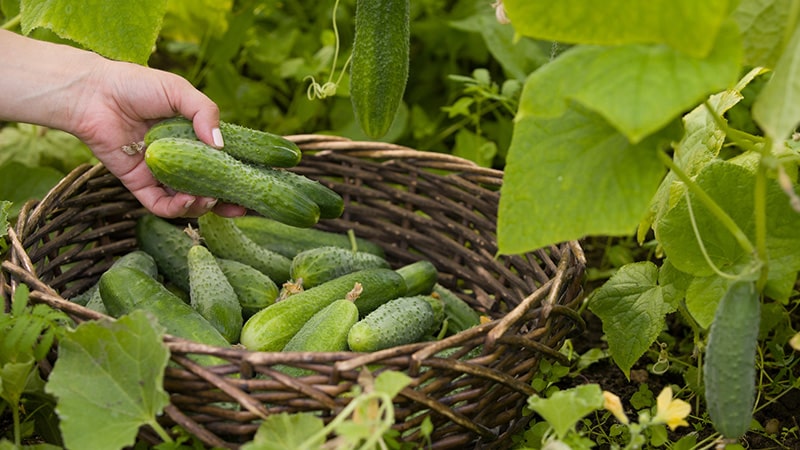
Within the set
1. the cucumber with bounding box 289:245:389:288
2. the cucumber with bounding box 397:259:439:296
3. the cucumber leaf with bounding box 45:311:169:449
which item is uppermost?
the cucumber leaf with bounding box 45:311:169:449

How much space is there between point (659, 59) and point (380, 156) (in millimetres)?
1151

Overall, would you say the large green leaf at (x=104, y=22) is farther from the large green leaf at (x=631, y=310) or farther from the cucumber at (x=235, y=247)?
the large green leaf at (x=631, y=310)

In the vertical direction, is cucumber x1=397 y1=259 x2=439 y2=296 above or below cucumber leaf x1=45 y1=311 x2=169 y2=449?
below

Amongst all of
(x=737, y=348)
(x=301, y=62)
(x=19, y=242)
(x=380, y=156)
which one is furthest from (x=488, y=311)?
(x=301, y=62)

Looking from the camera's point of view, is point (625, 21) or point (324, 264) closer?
point (625, 21)

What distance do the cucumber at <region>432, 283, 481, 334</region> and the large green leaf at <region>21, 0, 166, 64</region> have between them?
2.84 ft

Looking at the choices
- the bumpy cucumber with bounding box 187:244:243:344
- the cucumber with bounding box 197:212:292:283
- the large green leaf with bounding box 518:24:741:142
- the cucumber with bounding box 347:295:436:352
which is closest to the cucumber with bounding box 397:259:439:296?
the cucumber with bounding box 347:295:436:352

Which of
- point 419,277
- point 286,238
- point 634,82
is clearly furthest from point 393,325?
point 634,82

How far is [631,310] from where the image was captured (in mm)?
1842

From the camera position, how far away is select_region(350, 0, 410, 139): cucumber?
1940 mm

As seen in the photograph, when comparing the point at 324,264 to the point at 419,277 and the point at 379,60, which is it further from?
the point at 379,60

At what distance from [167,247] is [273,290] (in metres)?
0.28

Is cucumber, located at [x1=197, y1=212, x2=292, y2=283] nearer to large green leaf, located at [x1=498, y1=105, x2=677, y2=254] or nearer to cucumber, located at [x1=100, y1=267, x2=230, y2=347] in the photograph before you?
cucumber, located at [x1=100, y1=267, x2=230, y2=347]

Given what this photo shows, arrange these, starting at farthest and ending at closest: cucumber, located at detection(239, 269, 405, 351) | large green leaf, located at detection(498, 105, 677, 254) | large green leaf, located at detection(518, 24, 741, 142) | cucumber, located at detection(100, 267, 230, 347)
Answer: cucumber, located at detection(239, 269, 405, 351) < cucumber, located at detection(100, 267, 230, 347) < large green leaf, located at detection(498, 105, 677, 254) < large green leaf, located at detection(518, 24, 741, 142)
